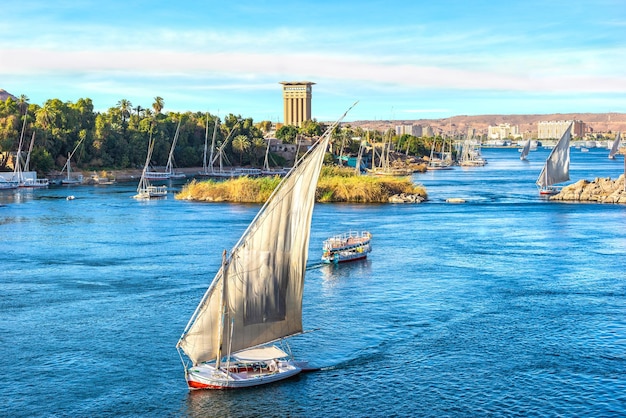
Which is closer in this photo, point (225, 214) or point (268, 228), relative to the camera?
point (268, 228)

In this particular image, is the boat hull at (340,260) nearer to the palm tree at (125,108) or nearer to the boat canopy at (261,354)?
the boat canopy at (261,354)

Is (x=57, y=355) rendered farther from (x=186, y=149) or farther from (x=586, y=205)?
(x=186, y=149)

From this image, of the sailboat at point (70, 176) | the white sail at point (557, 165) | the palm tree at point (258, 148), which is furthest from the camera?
the palm tree at point (258, 148)

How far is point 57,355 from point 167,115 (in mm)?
125327

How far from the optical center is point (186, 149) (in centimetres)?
13888

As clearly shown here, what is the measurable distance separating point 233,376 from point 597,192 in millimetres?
65011

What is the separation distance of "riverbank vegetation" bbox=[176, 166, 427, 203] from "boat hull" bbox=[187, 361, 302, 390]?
176 feet

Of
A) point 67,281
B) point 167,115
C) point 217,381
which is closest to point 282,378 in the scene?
point 217,381

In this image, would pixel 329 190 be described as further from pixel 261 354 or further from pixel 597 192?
pixel 261 354

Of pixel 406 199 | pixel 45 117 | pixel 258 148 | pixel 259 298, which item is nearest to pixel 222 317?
pixel 259 298

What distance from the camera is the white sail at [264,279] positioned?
2286 centimetres

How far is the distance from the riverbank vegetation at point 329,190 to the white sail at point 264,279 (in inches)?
2089

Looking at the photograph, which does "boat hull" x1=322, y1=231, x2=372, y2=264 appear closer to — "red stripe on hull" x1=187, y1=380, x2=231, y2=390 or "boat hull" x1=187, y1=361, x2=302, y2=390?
"boat hull" x1=187, y1=361, x2=302, y2=390

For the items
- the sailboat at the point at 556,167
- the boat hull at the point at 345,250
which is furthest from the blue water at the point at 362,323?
the sailboat at the point at 556,167
